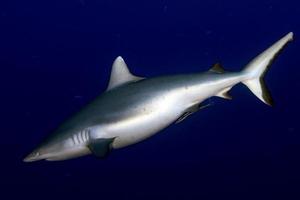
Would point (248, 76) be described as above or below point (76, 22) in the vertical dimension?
below

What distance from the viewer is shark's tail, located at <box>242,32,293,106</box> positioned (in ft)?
15.8

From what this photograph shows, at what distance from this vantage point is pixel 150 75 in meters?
19.0

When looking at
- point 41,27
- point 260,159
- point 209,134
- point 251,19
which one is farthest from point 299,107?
point 41,27

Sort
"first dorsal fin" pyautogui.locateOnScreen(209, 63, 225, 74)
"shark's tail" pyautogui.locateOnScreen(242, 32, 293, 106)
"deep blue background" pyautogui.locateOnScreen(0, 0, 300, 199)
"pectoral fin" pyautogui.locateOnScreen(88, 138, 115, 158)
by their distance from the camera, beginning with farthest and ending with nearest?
"deep blue background" pyautogui.locateOnScreen(0, 0, 300, 199) < "shark's tail" pyautogui.locateOnScreen(242, 32, 293, 106) < "first dorsal fin" pyautogui.locateOnScreen(209, 63, 225, 74) < "pectoral fin" pyautogui.locateOnScreen(88, 138, 115, 158)

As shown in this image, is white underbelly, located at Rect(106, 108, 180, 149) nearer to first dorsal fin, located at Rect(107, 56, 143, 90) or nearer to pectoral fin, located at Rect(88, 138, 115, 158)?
pectoral fin, located at Rect(88, 138, 115, 158)

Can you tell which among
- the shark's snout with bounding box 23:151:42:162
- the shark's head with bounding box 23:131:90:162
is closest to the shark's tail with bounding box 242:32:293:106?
the shark's head with bounding box 23:131:90:162

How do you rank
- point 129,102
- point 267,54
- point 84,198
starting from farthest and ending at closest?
point 84,198, point 267,54, point 129,102

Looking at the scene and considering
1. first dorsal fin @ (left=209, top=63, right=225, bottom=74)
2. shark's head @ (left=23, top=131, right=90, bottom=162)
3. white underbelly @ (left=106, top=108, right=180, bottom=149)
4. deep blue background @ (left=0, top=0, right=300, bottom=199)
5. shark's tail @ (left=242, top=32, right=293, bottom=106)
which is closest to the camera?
white underbelly @ (left=106, top=108, right=180, bottom=149)

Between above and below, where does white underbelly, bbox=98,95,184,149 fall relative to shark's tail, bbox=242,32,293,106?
below

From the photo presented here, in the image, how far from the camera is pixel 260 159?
25266 millimetres

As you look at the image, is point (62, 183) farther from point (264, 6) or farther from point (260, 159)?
point (264, 6)

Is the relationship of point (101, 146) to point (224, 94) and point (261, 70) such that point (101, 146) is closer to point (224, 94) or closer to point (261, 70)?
point (224, 94)

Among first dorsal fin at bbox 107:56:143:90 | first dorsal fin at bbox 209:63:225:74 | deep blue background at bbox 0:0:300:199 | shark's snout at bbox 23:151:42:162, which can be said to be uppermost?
deep blue background at bbox 0:0:300:199

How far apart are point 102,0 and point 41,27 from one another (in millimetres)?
3020
